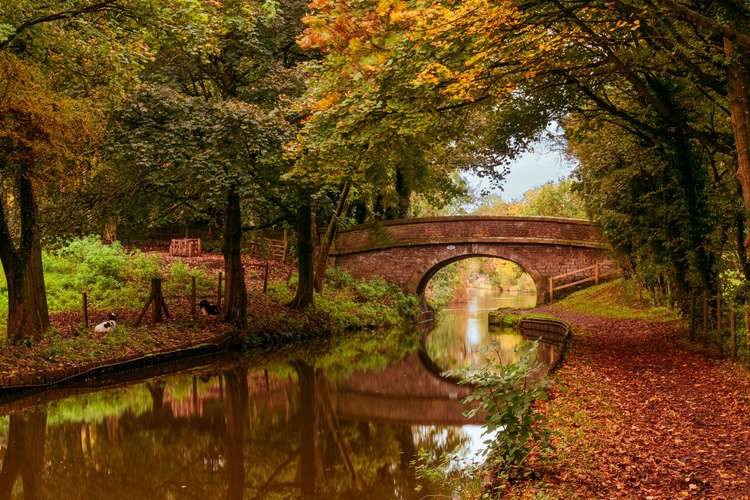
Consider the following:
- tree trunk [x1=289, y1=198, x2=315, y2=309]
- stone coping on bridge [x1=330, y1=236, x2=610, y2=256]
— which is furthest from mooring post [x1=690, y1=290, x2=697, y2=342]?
stone coping on bridge [x1=330, y1=236, x2=610, y2=256]

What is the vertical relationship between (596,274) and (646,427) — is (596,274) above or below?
above

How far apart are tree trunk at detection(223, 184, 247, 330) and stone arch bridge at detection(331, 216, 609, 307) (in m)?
9.99

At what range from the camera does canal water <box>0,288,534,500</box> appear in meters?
6.38

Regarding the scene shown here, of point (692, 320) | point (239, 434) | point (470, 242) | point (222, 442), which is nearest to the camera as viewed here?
point (222, 442)

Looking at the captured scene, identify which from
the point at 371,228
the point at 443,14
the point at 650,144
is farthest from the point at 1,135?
the point at 371,228

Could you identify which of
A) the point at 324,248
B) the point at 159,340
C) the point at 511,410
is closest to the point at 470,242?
the point at 324,248

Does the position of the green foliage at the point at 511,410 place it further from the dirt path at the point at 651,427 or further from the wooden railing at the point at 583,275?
the wooden railing at the point at 583,275

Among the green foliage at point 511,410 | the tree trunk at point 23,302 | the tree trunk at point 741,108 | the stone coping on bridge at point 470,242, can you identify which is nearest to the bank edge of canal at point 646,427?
the green foliage at point 511,410

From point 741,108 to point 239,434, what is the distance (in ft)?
22.6

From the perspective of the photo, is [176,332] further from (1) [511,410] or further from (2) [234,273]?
(1) [511,410]

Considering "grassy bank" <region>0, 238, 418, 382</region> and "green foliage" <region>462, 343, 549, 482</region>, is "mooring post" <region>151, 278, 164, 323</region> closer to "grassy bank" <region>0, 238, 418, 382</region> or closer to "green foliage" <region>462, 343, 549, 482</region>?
"grassy bank" <region>0, 238, 418, 382</region>

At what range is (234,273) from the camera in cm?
1515

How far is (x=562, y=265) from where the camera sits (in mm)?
23781

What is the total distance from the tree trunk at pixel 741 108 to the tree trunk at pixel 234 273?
10614 millimetres
